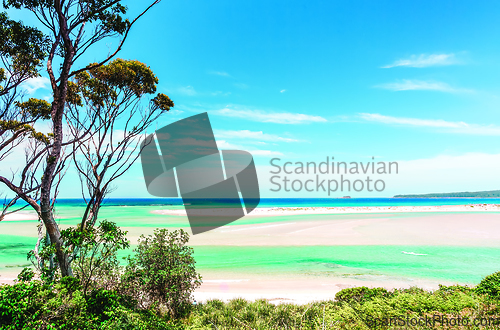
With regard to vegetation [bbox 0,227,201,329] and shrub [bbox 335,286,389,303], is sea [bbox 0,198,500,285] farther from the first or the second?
vegetation [bbox 0,227,201,329]

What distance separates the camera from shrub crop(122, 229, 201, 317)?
20.0ft

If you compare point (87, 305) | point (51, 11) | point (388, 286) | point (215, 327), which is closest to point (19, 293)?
point (87, 305)

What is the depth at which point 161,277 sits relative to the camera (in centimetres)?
618

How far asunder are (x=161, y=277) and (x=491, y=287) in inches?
349

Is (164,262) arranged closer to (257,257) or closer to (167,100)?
(167,100)

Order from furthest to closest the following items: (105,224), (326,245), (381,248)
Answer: (326,245)
(381,248)
(105,224)

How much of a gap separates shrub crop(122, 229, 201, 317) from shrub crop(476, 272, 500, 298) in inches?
312

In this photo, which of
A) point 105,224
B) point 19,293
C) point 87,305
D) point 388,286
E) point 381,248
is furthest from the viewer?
point 381,248

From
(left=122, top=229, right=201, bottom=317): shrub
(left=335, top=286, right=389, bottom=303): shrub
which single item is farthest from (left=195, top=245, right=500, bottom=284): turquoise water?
(left=122, top=229, right=201, bottom=317): shrub

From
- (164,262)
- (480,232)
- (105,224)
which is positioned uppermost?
(105,224)

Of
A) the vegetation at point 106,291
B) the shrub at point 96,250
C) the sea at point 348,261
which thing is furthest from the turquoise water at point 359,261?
the shrub at point 96,250

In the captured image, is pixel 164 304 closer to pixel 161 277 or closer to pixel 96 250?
pixel 161 277

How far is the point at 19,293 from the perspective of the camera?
425 centimetres

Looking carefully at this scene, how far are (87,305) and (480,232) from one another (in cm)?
3008
